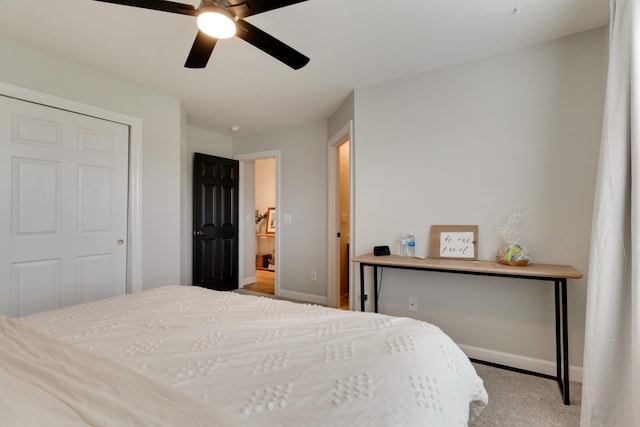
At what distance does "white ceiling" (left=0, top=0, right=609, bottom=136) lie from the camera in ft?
6.15

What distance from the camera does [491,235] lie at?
94.4 inches

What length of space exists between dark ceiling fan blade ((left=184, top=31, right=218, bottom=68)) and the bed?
1408mm

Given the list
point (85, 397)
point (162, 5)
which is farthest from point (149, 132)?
point (85, 397)

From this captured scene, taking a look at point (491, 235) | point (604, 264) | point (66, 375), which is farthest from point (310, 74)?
point (66, 375)

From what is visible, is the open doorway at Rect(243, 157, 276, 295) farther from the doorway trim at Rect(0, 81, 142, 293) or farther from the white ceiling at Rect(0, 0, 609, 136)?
the white ceiling at Rect(0, 0, 609, 136)

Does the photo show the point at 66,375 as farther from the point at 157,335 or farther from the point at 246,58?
the point at 246,58

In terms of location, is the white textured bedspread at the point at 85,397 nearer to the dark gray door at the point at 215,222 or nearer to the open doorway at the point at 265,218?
the dark gray door at the point at 215,222

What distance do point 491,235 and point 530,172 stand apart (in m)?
0.54

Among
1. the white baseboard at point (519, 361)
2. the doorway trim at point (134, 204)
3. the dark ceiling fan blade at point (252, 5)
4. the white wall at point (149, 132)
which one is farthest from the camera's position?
the doorway trim at point (134, 204)

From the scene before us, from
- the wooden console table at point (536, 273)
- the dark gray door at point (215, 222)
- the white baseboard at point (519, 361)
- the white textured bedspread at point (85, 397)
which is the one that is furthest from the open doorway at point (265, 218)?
→ the white textured bedspread at point (85, 397)

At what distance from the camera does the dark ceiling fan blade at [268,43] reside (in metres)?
1.54

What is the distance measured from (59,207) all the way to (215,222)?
2020 mm

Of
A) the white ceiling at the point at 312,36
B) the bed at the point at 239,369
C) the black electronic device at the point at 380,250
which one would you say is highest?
the white ceiling at the point at 312,36

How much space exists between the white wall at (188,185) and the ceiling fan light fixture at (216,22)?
2486 millimetres
